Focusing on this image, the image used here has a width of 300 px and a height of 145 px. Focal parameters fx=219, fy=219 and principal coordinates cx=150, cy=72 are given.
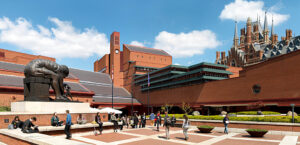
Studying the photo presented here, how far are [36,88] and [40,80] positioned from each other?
0.73 m

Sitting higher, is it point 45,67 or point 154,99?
point 45,67

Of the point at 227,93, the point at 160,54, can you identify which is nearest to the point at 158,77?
the point at 160,54

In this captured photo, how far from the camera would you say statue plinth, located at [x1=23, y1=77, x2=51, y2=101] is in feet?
58.5

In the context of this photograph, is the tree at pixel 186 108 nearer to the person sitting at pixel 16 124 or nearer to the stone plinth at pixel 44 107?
the stone plinth at pixel 44 107

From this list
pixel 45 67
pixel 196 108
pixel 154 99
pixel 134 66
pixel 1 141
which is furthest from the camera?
pixel 134 66

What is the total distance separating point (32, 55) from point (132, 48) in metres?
33.6

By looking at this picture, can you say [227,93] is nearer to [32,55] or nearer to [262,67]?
[262,67]

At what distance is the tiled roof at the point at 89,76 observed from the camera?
6886cm

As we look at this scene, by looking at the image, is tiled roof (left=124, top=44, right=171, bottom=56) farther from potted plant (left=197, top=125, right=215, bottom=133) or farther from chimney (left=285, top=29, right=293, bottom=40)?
potted plant (left=197, top=125, right=215, bottom=133)

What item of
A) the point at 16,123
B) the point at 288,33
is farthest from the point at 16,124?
the point at 288,33

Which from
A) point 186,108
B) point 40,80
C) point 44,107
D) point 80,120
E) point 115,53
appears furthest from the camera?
point 115,53

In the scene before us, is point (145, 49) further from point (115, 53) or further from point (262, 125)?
point (262, 125)

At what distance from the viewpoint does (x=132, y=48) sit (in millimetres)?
81812

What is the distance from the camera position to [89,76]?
238ft
